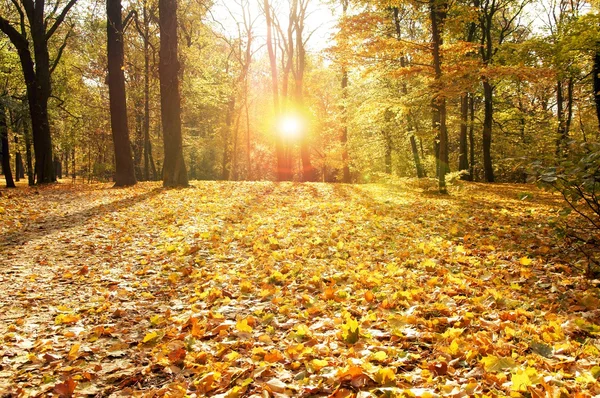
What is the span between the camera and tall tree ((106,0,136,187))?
12828 mm

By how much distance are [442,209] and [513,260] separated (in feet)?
12.9

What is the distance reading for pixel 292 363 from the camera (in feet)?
7.85

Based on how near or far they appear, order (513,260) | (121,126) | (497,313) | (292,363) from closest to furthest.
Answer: (292,363) → (497,313) → (513,260) → (121,126)

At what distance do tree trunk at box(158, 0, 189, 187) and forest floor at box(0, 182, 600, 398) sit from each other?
5.57 meters

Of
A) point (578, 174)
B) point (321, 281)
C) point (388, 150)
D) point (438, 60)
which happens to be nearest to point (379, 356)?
point (321, 281)

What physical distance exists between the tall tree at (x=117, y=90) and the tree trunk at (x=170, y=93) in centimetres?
212

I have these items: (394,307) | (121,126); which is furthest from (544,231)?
(121,126)

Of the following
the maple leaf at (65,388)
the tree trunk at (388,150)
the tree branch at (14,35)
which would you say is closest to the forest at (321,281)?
the maple leaf at (65,388)

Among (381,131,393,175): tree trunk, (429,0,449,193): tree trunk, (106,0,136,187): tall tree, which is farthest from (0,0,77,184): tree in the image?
(381,131,393,175): tree trunk

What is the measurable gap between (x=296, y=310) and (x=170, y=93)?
10.6 meters

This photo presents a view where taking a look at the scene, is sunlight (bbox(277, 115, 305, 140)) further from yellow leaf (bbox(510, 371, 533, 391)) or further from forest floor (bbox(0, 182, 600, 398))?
yellow leaf (bbox(510, 371, 533, 391))

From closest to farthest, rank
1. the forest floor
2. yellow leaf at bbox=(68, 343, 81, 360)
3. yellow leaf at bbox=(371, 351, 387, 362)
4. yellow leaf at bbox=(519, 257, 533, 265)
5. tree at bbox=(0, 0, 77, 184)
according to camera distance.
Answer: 1. the forest floor
2. yellow leaf at bbox=(371, 351, 387, 362)
3. yellow leaf at bbox=(68, 343, 81, 360)
4. yellow leaf at bbox=(519, 257, 533, 265)
5. tree at bbox=(0, 0, 77, 184)

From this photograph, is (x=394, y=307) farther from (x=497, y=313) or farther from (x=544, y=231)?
(x=544, y=231)

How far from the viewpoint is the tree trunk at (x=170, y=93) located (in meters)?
11.7
